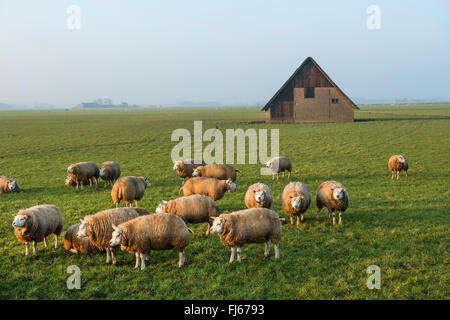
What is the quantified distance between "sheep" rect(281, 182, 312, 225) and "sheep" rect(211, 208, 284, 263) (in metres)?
1.80

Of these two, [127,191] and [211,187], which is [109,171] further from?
[211,187]

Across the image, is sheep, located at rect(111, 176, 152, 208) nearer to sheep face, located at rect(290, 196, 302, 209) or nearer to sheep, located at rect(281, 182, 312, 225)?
sheep, located at rect(281, 182, 312, 225)

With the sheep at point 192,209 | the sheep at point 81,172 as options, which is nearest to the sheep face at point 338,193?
the sheep at point 192,209

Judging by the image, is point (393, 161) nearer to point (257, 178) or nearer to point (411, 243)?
point (257, 178)

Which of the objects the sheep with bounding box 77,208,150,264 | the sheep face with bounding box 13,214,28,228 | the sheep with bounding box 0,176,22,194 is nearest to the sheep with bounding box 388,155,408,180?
the sheep with bounding box 77,208,150,264

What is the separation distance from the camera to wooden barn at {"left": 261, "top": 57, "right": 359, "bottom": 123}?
158 feet

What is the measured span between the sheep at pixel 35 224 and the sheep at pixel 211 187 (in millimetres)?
4445

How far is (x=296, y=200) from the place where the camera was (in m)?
9.47

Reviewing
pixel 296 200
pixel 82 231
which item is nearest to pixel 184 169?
pixel 296 200

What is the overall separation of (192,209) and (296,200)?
2901 millimetres

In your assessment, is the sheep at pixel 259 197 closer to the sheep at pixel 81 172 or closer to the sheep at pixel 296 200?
the sheep at pixel 296 200

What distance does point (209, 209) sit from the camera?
30.2 feet

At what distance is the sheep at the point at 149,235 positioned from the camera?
718 cm
